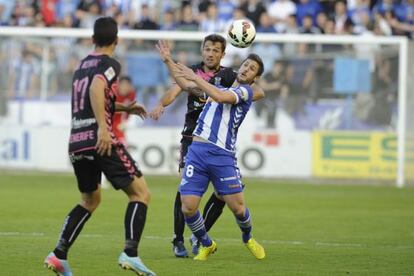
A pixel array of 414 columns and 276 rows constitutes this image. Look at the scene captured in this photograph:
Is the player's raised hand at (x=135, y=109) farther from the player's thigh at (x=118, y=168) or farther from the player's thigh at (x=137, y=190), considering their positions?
the player's thigh at (x=137, y=190)

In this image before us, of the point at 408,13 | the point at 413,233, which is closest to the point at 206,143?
the point at 413,233

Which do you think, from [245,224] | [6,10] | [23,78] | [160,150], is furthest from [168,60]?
[6,10]

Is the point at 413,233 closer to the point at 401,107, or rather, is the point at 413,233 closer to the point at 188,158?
the point at 188,158

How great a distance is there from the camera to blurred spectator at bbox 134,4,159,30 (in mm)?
25172

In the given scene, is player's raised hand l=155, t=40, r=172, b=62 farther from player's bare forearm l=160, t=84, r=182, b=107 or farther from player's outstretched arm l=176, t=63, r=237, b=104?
player's bare forearm l=160, t=84, r=182, b=107

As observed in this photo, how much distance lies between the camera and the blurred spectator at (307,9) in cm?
2558

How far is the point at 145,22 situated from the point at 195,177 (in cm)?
1531

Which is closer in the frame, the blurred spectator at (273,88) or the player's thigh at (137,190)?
the player's thigh at (137,190)

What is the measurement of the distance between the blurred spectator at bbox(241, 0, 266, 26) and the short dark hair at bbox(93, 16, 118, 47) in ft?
54.5

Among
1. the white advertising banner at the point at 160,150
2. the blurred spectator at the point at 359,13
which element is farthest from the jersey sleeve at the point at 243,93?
the blurred spectator at the point at 359,13

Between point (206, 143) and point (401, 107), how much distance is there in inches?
512

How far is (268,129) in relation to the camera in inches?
915

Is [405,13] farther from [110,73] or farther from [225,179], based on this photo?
[110,73]

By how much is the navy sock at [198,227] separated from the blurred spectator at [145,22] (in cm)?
1505
